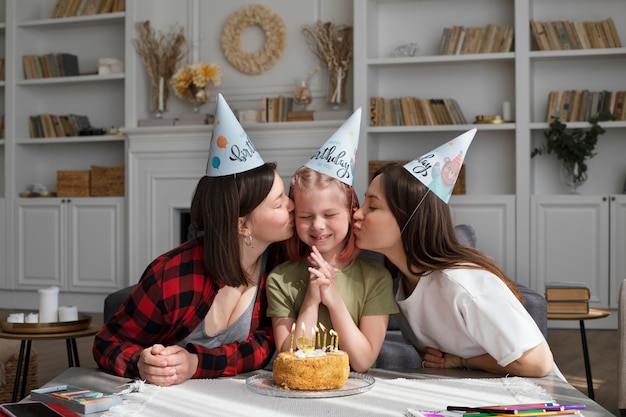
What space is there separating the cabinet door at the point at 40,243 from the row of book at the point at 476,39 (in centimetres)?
299

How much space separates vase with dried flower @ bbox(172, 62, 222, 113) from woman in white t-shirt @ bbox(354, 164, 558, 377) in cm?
405

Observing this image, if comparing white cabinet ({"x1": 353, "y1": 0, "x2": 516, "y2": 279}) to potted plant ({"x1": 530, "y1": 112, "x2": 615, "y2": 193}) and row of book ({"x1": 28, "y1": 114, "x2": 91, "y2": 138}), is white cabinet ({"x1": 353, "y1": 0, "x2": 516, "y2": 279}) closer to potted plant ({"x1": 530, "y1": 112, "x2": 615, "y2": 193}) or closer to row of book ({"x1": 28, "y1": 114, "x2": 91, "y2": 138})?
potted plant ({"x1": 530, "y1": 112, "x2": 615, "y2": 193})

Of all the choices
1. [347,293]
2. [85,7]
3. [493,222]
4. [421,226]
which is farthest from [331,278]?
[85,7]

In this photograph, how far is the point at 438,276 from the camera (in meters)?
1.76

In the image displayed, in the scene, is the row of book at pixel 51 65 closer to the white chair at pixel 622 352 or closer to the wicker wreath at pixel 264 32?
the wicker wreath at pixel 264 32

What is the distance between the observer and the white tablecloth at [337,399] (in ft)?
4.53

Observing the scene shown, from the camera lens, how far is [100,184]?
238 inches

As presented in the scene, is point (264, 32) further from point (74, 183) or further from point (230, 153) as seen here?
point (230, 153)

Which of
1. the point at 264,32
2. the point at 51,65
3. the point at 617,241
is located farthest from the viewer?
the point at 51,65

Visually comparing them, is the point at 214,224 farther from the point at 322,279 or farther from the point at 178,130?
the point at 178,130

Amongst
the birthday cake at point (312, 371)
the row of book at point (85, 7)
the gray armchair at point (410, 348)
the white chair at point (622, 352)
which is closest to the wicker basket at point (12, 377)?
the gray armchair at point (410, 348)

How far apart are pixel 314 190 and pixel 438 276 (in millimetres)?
316

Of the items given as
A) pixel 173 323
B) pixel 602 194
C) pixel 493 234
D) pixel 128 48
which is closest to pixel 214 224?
pixel 173 323

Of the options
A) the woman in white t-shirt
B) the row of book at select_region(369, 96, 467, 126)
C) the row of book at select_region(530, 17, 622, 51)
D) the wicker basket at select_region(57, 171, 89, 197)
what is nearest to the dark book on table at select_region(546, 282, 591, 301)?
the woman in white t-shirt
